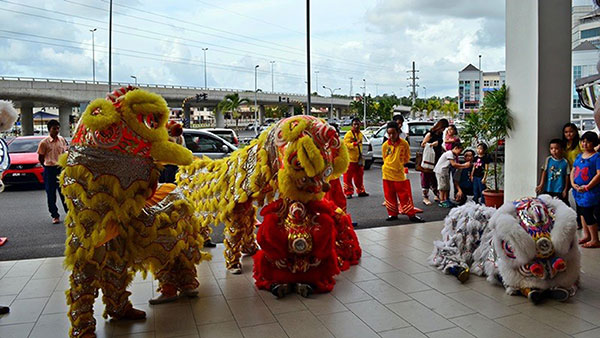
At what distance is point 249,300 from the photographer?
4.55 m

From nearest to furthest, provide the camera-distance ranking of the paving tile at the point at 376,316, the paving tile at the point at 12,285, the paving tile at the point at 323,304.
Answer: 1. the paving tile at the point at 376,316
2. the paving tile at the point at 323,304
3. the paving tile at the point at 12,285

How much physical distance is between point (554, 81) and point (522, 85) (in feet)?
1.39

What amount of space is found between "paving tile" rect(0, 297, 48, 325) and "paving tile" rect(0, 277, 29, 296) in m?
0.31

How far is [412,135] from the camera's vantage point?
52.0 feet

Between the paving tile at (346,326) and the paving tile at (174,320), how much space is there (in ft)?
3.57

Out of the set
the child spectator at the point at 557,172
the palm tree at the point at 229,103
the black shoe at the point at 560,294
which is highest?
the palm tree at the point at 229,103

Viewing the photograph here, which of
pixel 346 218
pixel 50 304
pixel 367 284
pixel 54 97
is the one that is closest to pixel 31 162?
pixel 50 304

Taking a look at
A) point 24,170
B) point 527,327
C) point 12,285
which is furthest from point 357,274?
point 24,170

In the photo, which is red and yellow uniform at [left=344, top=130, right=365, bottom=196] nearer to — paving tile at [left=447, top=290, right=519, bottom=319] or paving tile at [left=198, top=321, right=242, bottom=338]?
paving tile at [left=447, top=290, right=519, bottom=319]

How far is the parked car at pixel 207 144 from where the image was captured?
1201 cm

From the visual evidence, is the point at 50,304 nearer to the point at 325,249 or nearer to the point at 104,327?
the point at 104,327

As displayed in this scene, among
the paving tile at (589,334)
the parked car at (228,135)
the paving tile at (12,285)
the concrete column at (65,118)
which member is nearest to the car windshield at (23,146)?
the parked car at (228,135)

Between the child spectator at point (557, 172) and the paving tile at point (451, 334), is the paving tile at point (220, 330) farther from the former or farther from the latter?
the child spectator at point (557, 172)

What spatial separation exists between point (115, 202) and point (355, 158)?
681 centimetres
